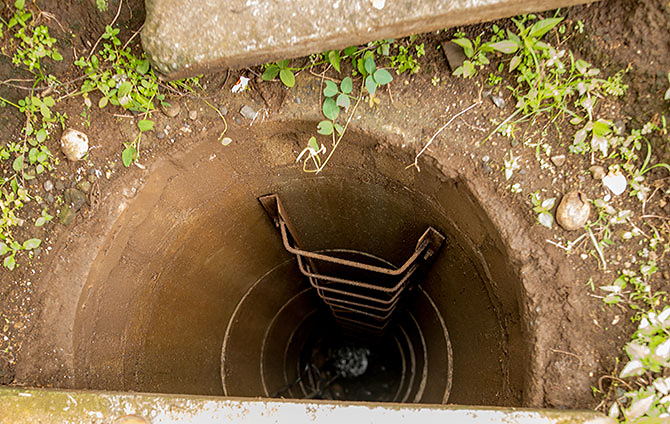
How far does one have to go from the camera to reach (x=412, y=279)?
2.74 metres

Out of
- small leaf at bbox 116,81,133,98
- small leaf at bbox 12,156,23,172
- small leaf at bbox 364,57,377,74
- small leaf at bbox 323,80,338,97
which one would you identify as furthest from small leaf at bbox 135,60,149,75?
small leaf at bbox 364,57,377,74

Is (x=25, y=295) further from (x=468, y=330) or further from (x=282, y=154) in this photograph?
(x=468, y=330)

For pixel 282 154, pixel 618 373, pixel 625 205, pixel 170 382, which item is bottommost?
pixel 618 373

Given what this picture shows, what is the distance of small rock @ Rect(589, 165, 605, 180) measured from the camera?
164cm

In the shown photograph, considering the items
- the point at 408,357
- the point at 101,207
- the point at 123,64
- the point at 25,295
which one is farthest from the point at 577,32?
the point at 408,357

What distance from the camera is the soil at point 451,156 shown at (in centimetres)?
159

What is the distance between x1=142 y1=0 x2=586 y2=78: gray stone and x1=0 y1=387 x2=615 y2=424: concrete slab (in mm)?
1213

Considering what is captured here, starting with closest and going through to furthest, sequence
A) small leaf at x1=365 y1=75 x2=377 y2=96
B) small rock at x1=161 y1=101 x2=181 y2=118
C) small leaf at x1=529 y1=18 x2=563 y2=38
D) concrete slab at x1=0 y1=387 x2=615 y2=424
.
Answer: concrete slab at x1=0 y1=387 x2=615 y2=424
small leaf at x1=529 y1=18 x2=563 y2=38
small leaf at x1=365 y1=75 x2=377 y2=96
small rock at x1=161 y1=101 x2=181 y2=118

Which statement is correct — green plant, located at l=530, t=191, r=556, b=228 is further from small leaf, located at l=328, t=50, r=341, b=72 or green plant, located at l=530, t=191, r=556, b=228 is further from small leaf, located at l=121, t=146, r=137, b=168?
small leaf, located at l=121, t=146, r=137, b=168

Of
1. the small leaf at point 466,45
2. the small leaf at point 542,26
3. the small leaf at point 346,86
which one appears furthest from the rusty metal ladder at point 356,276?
the small leaf at point 542,26

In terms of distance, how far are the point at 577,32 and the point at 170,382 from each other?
2.61 m

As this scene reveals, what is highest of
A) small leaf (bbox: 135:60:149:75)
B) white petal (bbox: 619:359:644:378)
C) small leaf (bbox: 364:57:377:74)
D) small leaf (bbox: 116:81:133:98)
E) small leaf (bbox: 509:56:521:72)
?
small leaf (bbox: 135:60:149:75)

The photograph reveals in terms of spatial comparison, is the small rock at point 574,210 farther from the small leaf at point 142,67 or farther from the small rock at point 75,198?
the small rock at point 75,198

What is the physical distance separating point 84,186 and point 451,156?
5.12ft
